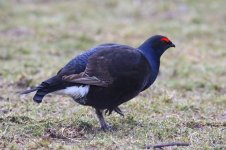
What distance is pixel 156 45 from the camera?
297 inches

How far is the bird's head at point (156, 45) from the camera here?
7.43 meters

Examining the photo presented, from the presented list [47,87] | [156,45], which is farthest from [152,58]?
[47,87]

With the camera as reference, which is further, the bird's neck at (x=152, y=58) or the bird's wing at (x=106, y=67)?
the bird's neck at (x=152, y=58)

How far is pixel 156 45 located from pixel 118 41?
5.76 metres

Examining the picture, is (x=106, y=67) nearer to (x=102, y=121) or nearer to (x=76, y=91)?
(x=76, y=91)

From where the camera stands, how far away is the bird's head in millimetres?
7426

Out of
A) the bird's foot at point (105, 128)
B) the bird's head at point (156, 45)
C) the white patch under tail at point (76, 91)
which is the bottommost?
the bird's foot at point (105, 128)

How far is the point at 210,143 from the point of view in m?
6.41

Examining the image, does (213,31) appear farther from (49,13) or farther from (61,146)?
(61,146)

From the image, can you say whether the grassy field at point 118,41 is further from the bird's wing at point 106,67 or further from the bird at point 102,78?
the bird's wing at point 106,67

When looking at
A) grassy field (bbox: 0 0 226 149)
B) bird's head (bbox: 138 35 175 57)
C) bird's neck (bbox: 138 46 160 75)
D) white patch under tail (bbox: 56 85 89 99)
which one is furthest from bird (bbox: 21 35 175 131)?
bird's head (bbox: 138 35 175 57)

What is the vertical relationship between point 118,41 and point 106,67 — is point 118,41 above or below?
below

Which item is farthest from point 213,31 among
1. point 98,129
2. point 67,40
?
point 98,129

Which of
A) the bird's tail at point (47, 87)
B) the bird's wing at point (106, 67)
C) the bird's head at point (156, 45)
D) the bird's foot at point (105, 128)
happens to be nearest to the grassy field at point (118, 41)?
the bird's foot at point (105, 128)
